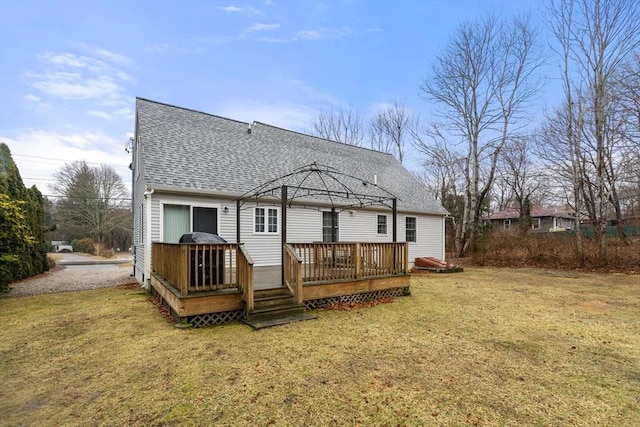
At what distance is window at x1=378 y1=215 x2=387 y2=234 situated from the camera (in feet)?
45.1

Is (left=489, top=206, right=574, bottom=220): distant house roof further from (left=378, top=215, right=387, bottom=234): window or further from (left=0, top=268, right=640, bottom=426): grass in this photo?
(left=0, top=268, right=640, bottom=426): grass

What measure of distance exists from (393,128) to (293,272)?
2528 centimetres

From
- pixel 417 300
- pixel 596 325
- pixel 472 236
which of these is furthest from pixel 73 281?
pixel 472 236

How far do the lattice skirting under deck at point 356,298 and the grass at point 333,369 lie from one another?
40cm

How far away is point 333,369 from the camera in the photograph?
3.91m

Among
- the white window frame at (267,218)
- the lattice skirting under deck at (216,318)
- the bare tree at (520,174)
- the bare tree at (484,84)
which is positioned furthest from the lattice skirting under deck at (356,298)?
the bare tree at (520,174)

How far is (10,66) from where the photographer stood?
12.3m

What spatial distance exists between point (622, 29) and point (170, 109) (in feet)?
61.6

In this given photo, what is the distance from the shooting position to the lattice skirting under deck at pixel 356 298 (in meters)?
6.94

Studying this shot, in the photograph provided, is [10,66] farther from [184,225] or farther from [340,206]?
Result: [340,206]

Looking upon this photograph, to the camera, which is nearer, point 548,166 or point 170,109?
point 170,109

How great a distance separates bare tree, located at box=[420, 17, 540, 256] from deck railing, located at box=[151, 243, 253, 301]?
16078mm

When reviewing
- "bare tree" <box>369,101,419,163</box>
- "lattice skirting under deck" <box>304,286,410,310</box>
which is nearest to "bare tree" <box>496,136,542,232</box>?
"bare tree" <box>369,101,419,163</box>

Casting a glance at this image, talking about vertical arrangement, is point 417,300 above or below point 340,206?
below
